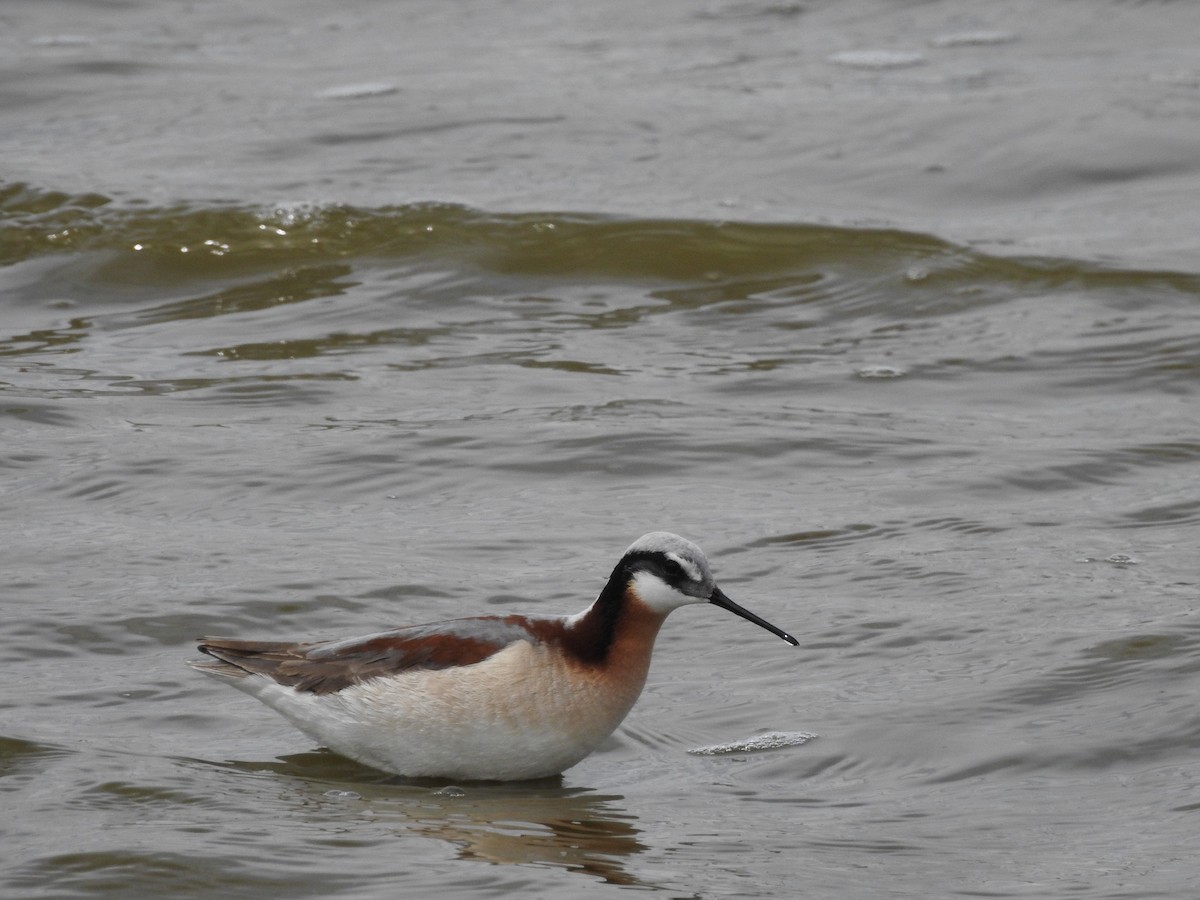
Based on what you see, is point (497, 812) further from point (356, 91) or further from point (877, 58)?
point (877, 58)

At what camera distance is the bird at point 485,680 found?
727 cm

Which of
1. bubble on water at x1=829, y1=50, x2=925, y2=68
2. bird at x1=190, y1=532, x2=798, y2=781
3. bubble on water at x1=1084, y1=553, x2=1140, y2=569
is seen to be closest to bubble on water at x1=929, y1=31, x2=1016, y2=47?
bubble on water at x1=829, y1=50, x2=925, y2=68

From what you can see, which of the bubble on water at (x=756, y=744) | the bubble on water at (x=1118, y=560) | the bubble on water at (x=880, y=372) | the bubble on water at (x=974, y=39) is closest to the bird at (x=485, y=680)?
the bubble on water at (x=756, y=744)

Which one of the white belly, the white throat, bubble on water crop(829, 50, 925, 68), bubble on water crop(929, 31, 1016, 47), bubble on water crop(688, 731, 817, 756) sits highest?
bubble on water crop(929, 31, 1016, 47)

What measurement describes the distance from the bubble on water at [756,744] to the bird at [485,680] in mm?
397

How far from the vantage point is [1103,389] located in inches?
496

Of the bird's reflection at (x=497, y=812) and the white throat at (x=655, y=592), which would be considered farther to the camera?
the white throat at (x=655, y=592)

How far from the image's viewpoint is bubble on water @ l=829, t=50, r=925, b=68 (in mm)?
21000

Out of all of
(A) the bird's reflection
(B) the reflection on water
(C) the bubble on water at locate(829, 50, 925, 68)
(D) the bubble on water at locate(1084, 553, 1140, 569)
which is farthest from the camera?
(C) the bubble on water at locate(829, 50, 925, 68)

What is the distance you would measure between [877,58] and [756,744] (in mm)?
15005

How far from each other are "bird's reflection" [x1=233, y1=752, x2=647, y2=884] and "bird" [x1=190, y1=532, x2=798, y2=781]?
9 cm

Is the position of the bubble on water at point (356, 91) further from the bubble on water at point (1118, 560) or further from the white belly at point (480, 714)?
the white belly at point (480, 714)

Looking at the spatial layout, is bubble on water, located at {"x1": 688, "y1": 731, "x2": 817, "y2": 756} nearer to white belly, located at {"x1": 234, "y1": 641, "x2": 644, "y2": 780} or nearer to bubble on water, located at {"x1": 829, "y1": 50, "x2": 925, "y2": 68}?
white belly, located at {"x1": 234, "y1": 641, "x2": 644, "y2": 780}

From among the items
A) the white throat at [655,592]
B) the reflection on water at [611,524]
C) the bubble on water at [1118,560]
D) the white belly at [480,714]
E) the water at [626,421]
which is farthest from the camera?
the bubble on water at [1118,560]
